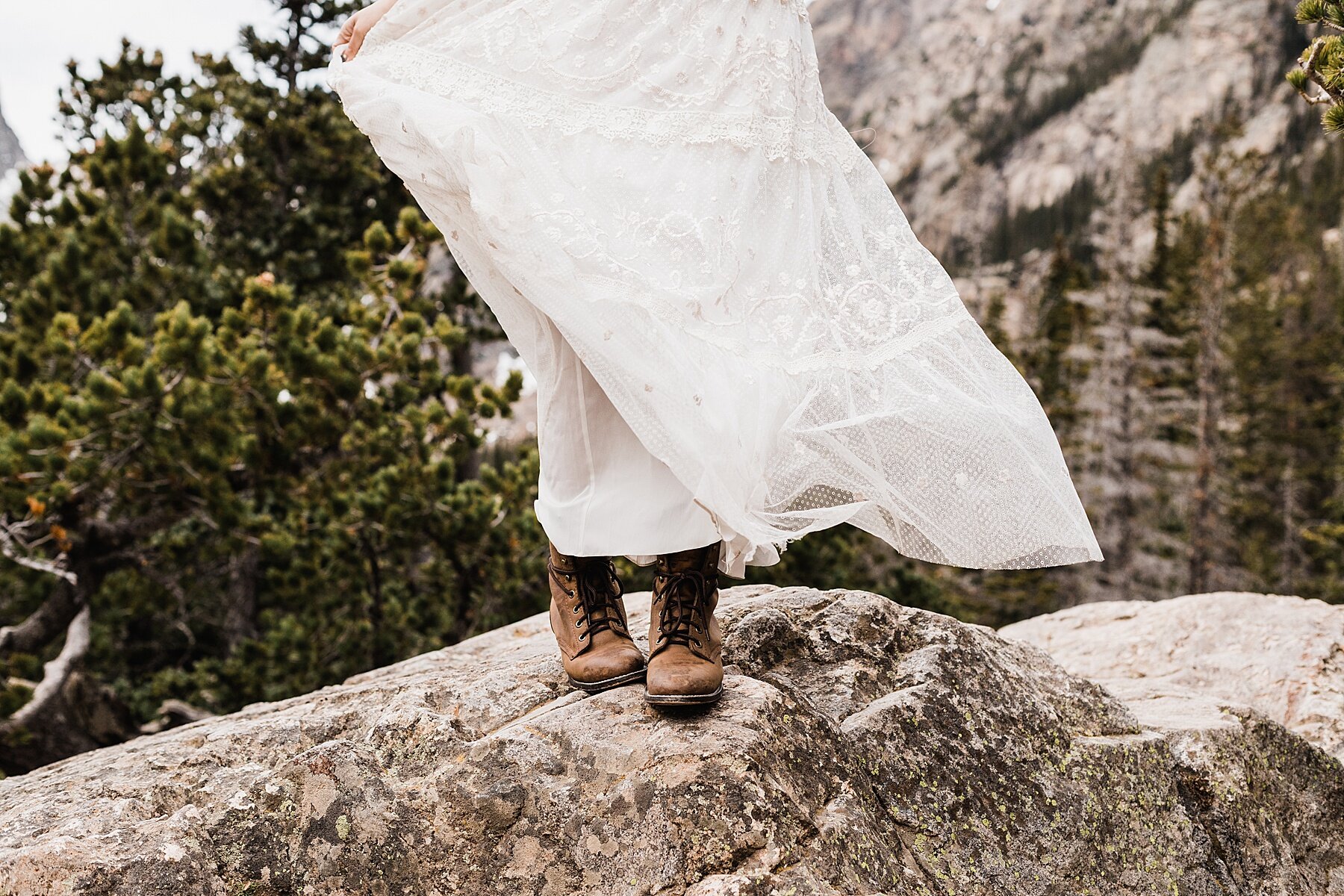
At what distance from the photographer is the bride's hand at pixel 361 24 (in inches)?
83.7

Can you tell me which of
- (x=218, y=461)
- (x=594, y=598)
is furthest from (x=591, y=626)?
(x=218, y=461)

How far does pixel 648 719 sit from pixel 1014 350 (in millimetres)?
30047

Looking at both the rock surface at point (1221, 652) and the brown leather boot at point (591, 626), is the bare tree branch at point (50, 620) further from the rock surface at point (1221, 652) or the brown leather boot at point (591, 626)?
the rock surface at point (1221, 652)

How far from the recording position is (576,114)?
1978 millimetres

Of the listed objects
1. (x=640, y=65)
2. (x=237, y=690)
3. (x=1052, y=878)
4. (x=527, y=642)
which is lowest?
(x=237, y=690)

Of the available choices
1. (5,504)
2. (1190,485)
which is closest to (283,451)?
(5,504)

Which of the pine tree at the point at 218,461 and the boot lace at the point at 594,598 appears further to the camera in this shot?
the pine tree at the point at 218,461

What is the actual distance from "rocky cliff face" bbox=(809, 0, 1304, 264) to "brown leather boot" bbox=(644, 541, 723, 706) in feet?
232

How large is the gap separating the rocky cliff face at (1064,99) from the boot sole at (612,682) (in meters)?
70.7

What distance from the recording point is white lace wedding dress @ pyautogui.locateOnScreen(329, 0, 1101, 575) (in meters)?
1.78

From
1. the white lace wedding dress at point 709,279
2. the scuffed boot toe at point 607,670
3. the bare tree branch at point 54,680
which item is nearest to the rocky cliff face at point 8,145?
the bare tree branch at point 54,680

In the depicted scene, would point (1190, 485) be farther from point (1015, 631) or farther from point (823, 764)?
point (823, 764)

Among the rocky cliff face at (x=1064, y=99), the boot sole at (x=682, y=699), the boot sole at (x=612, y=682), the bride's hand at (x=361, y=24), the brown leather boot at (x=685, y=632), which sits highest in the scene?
the rocky cliff face at (x=1064, y=99)

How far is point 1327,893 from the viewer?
2330mm
